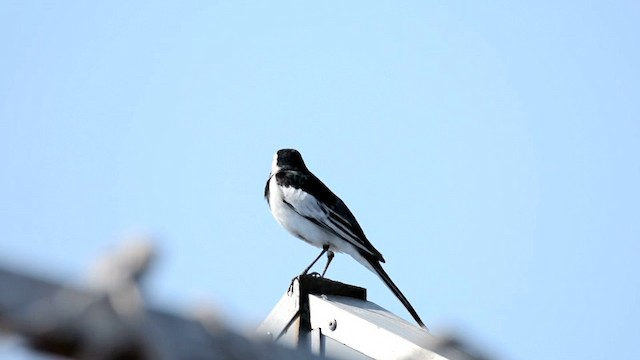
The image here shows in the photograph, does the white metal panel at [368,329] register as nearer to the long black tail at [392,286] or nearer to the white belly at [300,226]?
the long black tail at [392,286]

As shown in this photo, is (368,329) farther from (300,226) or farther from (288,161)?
(288,161)

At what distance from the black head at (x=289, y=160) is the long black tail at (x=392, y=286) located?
1936mm

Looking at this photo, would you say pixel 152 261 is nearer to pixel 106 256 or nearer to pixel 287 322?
pixel 106 256

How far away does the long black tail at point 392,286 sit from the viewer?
9891mm

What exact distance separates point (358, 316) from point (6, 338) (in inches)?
184

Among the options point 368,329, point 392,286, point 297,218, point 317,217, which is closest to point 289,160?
point 297,218

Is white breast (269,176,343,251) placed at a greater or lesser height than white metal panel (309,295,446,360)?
greater

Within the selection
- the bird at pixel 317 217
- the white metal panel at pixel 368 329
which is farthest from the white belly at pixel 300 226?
the white metal panel at pixel 368 329

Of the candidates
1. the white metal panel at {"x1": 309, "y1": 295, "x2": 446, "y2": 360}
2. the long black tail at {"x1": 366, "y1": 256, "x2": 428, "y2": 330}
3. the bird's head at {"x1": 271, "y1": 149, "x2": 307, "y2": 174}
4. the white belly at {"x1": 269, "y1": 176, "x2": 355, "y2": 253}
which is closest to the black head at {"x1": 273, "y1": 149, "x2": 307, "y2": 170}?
the bird's head at {"x1": 271, "y1": 149, "x2": 307, "y2": 174}

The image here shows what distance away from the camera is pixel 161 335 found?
206 centimetres

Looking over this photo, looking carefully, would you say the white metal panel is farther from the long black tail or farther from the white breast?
the white breast

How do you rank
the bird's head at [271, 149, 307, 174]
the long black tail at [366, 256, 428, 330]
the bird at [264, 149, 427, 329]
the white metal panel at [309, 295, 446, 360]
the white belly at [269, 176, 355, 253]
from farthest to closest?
the bird's head at [271, 149, 307, 174], the white belly at [269, 176, 355, 253], the bird at [264, 149, 427, 329], the long black tail at [366, 256, 428, 330], the white metal panel at [309, 295, 446, 360]

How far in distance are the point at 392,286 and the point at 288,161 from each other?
108 inches

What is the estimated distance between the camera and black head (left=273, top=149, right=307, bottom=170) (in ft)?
41.6
